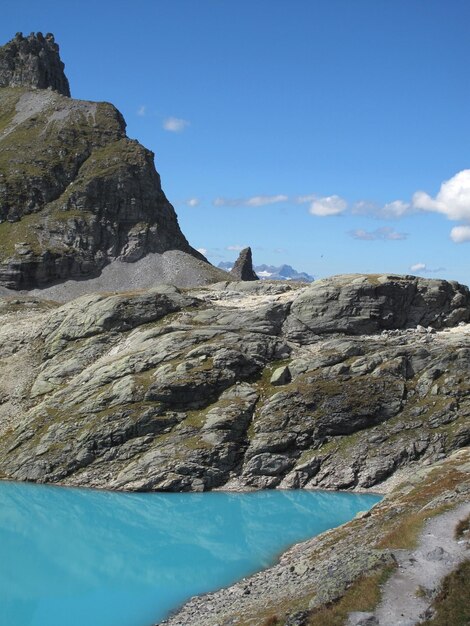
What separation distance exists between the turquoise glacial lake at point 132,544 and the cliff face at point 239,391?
4.32 m

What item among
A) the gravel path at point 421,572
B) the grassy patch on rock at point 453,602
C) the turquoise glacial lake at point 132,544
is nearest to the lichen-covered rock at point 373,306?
the turquoise glacial lake at point 132,544

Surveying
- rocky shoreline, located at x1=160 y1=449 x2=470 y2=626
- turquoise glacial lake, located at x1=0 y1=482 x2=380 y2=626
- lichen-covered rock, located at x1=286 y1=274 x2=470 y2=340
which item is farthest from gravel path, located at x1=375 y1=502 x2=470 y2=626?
lichen-covered rock, located at x1=286 y1=274 x2=470 y2=340

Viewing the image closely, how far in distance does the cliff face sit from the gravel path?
127 ft

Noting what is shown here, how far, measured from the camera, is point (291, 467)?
79688 mm

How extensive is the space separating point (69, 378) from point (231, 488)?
35.2 m

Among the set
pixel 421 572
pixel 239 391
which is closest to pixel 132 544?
pixel 239 391

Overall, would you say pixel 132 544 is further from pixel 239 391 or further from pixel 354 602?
pixel 354 602

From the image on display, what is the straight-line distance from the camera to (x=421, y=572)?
3338 centimetres

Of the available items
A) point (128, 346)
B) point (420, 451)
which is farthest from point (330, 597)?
point (128, 346)

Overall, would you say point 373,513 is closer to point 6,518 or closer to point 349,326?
point 6,518

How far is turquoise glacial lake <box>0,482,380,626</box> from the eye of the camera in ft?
149

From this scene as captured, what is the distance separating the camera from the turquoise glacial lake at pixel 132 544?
45.6 meters

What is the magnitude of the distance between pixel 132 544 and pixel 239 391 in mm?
31521

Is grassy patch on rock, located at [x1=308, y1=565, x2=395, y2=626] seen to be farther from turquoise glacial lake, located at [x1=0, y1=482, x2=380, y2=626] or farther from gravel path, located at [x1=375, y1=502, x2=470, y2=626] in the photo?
turquoise glacial lake, located at [x1=0, y1=482, x2=380, y2=626]
